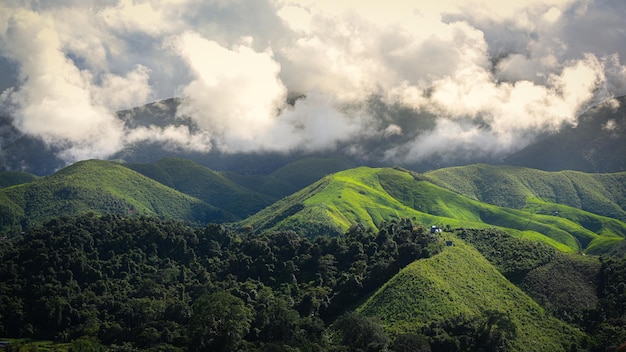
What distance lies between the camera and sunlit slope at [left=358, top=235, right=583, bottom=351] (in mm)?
139500

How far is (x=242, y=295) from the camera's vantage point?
6309 inches

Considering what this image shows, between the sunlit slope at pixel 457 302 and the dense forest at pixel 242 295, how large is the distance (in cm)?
470

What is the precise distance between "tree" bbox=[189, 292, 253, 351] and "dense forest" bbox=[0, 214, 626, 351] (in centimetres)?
24

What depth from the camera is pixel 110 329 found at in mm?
149250

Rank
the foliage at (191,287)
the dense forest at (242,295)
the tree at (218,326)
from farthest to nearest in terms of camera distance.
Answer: the foliage at (191,287)
the dense forest at (242,295)
the tree at (218,326)

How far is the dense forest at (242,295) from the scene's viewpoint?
437 feet

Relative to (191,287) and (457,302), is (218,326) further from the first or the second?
(457,302)

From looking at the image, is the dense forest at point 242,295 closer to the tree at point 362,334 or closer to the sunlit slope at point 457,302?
the tree at point 362,334

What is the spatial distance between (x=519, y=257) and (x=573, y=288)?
18.0 metres

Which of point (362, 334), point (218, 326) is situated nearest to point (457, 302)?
point (362, 334)

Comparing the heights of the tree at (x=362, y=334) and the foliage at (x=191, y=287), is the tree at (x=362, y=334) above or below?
below

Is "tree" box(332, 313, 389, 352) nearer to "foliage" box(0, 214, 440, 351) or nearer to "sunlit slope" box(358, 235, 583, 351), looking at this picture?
"foliage" box(0, 214, 440, 351)

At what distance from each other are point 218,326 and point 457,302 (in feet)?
190

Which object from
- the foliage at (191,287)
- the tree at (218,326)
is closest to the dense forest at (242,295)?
the tree at (218,326)
